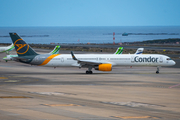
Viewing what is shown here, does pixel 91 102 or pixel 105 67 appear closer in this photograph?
pixel 91 102


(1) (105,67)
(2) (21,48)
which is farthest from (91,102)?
(2) (21,48)

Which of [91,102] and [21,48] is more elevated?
[21,48]

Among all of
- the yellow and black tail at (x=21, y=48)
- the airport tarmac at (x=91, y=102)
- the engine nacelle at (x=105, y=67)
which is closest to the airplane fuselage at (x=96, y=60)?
the engine nacelle at (x=105, y=67)

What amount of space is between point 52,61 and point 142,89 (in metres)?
21.6

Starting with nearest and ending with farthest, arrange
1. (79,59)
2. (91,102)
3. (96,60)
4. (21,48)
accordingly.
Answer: (91,102) → (79,59) → (96,60) → (21,48)

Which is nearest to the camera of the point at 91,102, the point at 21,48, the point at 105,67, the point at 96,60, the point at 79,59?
the point at 91,102

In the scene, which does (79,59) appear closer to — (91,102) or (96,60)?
(96,60)

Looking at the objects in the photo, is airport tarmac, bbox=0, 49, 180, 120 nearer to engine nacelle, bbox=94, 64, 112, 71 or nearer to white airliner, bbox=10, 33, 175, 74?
engine nacelle, bbox=94, 64, 112, 71

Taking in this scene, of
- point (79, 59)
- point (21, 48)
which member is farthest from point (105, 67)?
point (21, 48)

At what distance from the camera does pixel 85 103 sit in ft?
86.6

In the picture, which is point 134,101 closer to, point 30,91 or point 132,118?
point 132,118

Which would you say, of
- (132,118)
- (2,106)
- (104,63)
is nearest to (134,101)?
(132,118)

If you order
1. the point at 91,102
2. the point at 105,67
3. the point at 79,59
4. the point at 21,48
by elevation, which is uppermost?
the point at 21,48

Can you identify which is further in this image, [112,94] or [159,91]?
[159,91]
